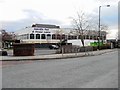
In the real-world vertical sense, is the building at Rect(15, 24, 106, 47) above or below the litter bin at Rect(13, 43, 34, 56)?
above

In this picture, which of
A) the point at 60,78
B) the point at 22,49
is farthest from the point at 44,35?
the point at 60,78

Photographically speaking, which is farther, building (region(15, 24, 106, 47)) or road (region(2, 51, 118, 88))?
building (region(15, 24, 106, 47))

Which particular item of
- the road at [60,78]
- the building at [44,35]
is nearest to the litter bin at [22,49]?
the road at [60,78]

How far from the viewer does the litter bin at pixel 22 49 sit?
123ft

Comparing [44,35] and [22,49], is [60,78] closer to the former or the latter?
[22,49]

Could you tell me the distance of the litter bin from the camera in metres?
37.4

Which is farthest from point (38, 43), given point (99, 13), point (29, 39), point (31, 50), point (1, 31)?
point (31, 50)

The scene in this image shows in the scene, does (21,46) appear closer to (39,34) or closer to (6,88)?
(6,88)

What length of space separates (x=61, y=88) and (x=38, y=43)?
351ft

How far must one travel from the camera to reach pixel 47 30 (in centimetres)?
12175

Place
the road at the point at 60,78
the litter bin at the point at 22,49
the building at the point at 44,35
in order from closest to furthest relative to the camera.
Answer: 1. the road at the point at 60,78
2. the litter bin at the point at 22,49
3. the building at the point at 44,35

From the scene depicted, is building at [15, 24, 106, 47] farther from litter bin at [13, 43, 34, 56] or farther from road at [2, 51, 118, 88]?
road at [2, 51, 118, 88]

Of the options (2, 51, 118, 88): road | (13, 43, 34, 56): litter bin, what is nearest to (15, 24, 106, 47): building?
(13, 43, 34, 56): litter bin

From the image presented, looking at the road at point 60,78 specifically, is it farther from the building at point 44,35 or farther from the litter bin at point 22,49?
the building at point 44,35
